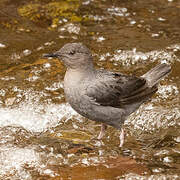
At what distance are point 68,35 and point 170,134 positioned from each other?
4.39 metres

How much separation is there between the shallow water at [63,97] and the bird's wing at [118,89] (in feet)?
2.23

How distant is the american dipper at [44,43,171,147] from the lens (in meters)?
6.41

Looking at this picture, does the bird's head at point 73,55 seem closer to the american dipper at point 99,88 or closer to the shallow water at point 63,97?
A: the american dipper at point 99,88

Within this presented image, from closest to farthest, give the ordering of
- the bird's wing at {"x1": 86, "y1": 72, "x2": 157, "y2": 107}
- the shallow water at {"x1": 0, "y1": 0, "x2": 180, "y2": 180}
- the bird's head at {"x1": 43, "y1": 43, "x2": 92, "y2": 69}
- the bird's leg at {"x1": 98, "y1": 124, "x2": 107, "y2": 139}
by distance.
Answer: the shallow water at {"x1": 0, "y1": 0, "x2": 180, "y2": 180} < the bird's head at {"x1": 43, "y1": 43, "x2": 92, "y2": 69} < the bird's wing at {"x1": 86, "y1": 72, "x2": 157, "y2": 107} < the bird's leg at {"x1": 98, "y1": 124, "x2": 107, "y2": 139}

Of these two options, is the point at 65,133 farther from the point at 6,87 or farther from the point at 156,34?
the point at 156,34

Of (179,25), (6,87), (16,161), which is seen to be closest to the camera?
(16,161)

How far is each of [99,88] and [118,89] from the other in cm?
37

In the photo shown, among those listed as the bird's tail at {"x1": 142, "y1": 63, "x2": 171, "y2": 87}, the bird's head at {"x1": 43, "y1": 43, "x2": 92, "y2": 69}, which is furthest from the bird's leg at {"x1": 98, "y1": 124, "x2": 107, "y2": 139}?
the bird's head at {"x1": 43, "y1": 43, "x2": 92, "y2": 69}

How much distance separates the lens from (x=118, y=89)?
6848 mm

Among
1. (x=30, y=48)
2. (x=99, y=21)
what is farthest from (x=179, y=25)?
(x=30, y=48)

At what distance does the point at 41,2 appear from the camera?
12.1 m

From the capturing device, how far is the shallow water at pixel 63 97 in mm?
6203

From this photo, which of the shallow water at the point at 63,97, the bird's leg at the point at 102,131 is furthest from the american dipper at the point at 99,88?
the shallow water at the point at 63,97

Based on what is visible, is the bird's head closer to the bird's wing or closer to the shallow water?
the bird's wing
